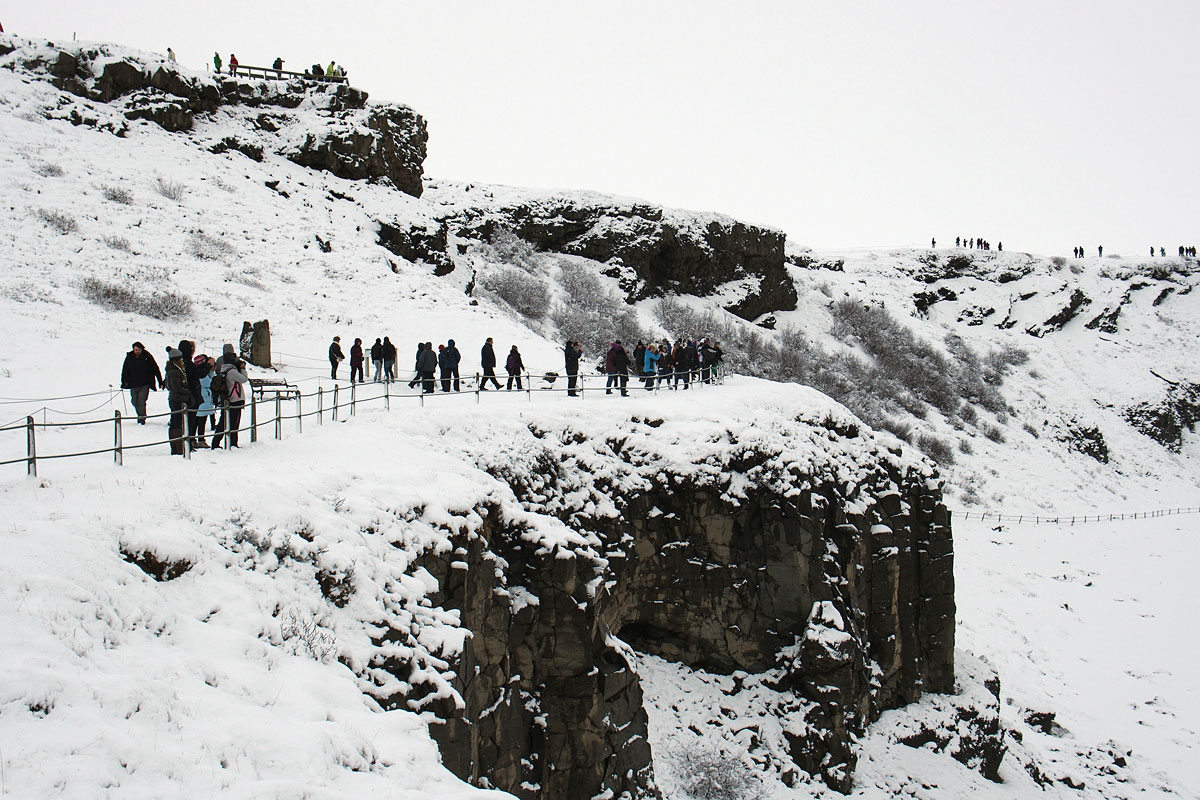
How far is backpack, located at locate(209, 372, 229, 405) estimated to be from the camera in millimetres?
12906

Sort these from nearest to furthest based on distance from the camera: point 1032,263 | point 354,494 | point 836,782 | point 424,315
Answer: point 354,494 < point 836,782 < point 424,315 < point 1032,263

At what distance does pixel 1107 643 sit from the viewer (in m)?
26.8

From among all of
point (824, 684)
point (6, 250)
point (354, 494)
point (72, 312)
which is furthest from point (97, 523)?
point (6, 250)

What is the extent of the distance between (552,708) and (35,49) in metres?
45.1

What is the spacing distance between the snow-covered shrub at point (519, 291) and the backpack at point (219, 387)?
99.7 ft

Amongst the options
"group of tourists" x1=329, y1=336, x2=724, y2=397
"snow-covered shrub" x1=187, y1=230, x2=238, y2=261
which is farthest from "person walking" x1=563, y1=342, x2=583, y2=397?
"snow-covered shrub" x1=187, y1=230, x2=238, y2=261

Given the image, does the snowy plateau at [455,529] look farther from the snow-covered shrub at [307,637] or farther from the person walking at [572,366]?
the person walking at [572,366]

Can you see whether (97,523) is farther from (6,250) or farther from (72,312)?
(6,250)

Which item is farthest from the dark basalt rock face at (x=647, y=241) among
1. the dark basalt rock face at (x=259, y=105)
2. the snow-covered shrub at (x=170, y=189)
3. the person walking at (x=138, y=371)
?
the person walking at (x=138, y=371)

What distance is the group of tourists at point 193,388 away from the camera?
12500mm

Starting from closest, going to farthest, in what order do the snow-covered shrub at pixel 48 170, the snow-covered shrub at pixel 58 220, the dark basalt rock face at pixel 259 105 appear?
the snow-covered shrub at pixel 58 220
the snow-covered shrub at pixel 48 170
the dark basalt rock face at pixel 259 105

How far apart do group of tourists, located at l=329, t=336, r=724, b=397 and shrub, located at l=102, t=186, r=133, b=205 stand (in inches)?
583

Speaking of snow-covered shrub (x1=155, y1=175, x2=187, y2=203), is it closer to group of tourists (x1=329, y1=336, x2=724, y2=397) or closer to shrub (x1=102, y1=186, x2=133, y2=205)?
shrub (x1=102, y1=186, x2=133, y2=205)

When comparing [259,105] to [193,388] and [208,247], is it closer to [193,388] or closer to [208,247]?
[208,247]
